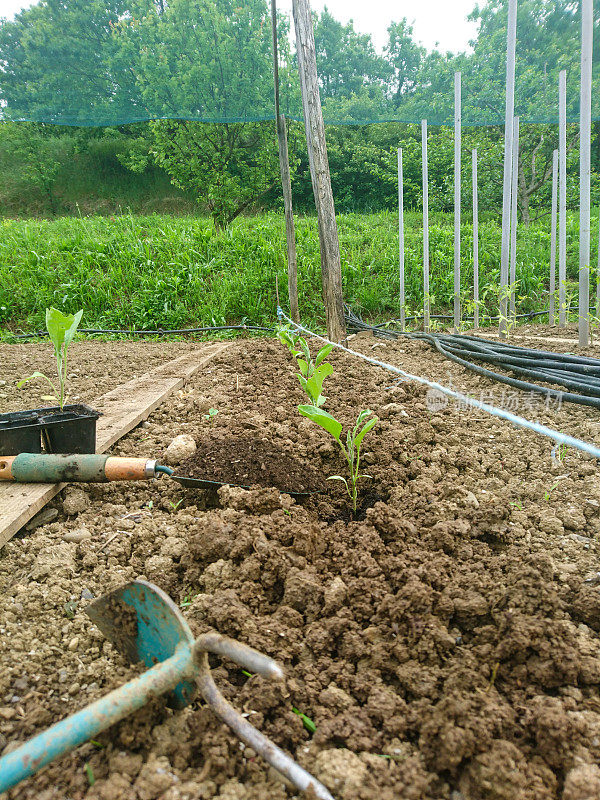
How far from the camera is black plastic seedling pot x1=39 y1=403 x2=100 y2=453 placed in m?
1.75

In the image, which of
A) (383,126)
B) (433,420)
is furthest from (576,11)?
(433,420)

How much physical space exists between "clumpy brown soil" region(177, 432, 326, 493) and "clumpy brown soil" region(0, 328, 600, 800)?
0.18 ft

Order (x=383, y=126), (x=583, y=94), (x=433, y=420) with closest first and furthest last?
(x=433, y=420) → (x=583, y=94) → (x=383, y=126)

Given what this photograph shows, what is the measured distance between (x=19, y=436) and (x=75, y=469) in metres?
0.30

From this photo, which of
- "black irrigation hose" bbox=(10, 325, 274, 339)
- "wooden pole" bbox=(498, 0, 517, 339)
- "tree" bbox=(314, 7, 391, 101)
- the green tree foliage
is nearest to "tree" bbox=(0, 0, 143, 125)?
the green tree foliage

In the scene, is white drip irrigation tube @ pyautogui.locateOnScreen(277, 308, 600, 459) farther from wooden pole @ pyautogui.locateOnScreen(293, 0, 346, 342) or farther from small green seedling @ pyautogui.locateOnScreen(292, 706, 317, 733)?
small green seedling @ pyautogui.locateOnScreen(292, 706, 317, 733)

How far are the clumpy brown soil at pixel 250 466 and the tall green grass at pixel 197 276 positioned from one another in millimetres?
3766

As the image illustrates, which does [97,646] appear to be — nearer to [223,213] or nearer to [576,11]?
[223,213]

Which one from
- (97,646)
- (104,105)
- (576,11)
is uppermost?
(576,11)

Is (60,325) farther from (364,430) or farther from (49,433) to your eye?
(364,430)

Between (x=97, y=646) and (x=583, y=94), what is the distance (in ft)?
12.3

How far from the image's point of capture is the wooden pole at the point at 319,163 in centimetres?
305

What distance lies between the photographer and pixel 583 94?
297 centimetres

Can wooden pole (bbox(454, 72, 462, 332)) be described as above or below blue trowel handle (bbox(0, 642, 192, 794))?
above
